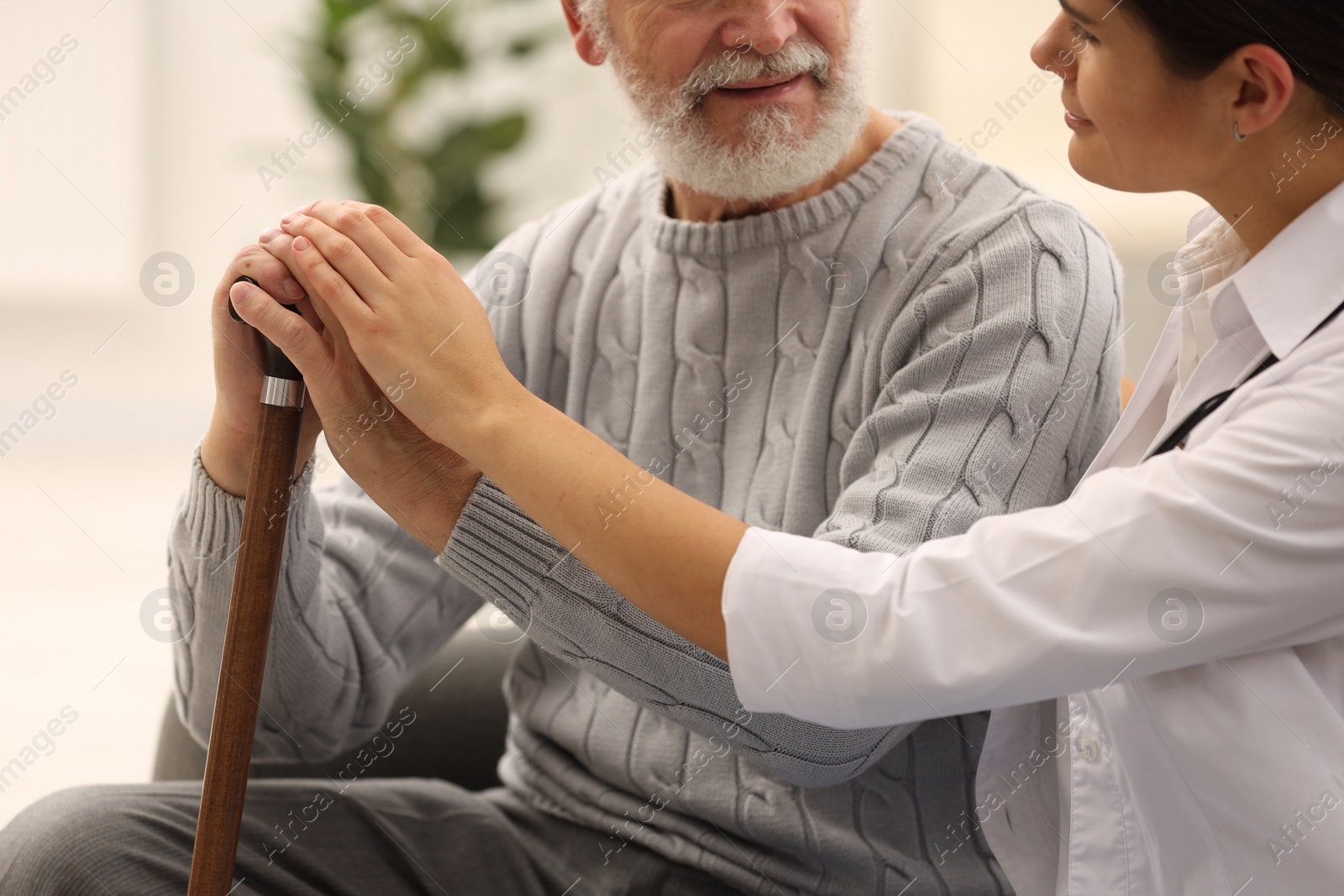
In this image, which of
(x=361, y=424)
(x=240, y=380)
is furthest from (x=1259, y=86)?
(x=240, y=380)

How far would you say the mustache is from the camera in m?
1.28

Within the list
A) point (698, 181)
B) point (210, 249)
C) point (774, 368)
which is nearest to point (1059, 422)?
point (774, 368)

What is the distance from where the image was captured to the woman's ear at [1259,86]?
87cm

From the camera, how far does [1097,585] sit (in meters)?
0.84

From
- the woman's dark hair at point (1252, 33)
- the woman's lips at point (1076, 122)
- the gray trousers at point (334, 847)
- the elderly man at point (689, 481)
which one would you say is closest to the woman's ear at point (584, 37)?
the elderly man at point (689, 481)

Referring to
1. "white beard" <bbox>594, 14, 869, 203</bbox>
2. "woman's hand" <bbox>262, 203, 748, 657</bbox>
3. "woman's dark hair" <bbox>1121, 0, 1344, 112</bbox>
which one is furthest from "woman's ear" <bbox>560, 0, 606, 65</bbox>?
"woman's dark hair" <bbox>1121, 0, 1344, 112</bbox>

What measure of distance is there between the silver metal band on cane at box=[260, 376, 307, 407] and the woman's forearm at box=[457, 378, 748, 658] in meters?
0.23

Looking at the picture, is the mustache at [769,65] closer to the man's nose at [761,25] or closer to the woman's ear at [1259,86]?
the man's nose at [761,25]

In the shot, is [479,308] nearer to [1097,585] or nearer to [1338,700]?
[1097,585]

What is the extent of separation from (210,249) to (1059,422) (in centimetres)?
471

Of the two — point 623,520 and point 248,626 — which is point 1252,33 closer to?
point 623,520

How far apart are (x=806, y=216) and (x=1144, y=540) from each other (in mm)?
618

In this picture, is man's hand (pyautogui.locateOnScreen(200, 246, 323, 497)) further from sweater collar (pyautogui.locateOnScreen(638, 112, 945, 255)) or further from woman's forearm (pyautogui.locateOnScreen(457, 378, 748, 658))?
sweater collar (pyautogui.locateOnScreen(638, 112, 945, 255))

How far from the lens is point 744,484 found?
52.0 inches
